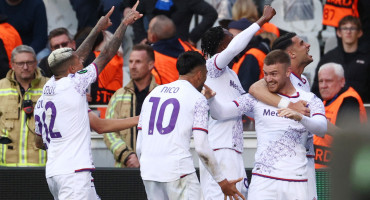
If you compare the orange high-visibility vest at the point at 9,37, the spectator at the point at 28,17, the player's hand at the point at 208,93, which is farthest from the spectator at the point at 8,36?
the player's hand at the point at 208,93

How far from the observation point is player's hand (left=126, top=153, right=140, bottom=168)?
25.1ft

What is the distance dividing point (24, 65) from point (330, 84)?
3.47m

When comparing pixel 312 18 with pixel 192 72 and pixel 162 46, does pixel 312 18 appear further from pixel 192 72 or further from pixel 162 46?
pixel 192 72

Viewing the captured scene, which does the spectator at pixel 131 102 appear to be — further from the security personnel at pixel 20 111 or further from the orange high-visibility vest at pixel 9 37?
the orange high-visibility vest at pixel 9 37

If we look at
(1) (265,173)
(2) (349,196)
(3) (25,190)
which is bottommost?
(3) (25,190)

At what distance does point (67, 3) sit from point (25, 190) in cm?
384

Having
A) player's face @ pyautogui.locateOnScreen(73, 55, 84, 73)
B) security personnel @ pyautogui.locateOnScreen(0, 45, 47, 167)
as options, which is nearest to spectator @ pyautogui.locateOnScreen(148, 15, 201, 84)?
security personnel @ pyautogui.locateOnScreen(0, 45, 47, 167)

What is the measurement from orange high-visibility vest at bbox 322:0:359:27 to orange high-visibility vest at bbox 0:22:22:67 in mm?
4228

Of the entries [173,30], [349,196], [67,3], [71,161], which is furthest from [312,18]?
[349,196]

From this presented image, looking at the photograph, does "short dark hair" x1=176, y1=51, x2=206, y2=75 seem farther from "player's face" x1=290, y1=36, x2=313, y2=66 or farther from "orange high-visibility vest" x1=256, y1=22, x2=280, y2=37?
"orange high-visibility vest" x1=256, y1=22, x2=280, y2=37

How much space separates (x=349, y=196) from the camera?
125 centimetres

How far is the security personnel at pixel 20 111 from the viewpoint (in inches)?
302

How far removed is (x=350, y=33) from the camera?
8.81 metres

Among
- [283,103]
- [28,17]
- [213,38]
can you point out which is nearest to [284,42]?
[213,38]
